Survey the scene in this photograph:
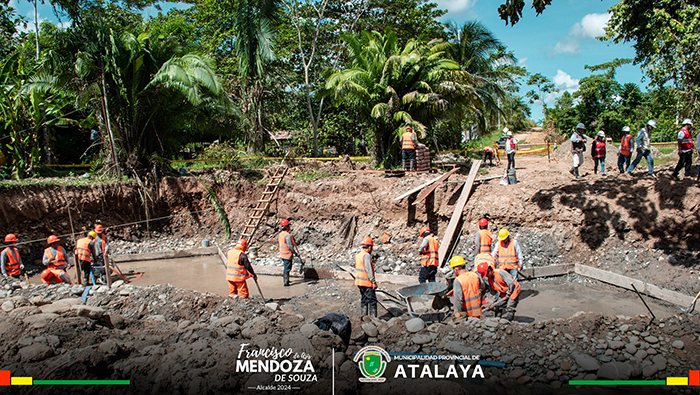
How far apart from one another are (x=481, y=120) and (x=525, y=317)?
13717mm

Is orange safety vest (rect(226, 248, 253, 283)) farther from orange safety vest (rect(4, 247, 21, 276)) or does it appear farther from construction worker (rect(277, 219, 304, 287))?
orange safety vest (rect(4, 247, 21, 276))

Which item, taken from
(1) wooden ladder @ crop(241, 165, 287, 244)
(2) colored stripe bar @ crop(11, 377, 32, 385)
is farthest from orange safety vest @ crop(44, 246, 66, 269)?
(2) colored stripe bar @ crop(11, 377, 32, 385)

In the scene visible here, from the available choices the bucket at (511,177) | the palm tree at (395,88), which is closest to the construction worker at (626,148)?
the bucket at (511,177)

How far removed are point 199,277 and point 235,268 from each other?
4114mm

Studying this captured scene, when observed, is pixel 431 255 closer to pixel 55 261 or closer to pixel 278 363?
pixel 278 363

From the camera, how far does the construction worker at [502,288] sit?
677 centimetres

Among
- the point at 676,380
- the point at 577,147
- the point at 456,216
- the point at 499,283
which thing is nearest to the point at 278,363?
the point at 499,283

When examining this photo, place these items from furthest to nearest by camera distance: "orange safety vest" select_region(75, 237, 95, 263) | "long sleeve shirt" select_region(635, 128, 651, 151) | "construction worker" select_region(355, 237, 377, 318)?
"long sleeve shirt" select_region(635, 128, 651, 151) → "orange safety vest" select_region(75, 237, 95, 263) → "construction worker" select_region(355, 237, 377, 318)

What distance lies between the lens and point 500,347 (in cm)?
548

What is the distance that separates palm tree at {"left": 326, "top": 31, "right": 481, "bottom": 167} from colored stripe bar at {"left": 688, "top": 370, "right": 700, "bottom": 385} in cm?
1055

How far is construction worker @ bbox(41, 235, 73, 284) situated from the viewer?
29.8 ft

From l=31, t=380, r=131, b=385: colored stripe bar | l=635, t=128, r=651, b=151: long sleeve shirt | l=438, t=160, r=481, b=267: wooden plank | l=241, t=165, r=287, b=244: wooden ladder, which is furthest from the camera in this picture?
l=241, t=165, r=287, b=244: wooden ladder

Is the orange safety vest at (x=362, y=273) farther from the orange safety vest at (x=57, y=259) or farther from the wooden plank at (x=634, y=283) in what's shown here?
the orange safety vest at (x=57, y=259)

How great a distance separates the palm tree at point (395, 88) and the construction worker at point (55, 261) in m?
9.60
